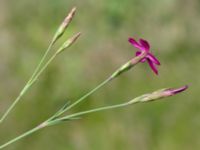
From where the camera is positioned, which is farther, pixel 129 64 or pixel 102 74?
pixel 102 74

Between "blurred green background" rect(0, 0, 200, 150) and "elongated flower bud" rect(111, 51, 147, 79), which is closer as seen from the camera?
"elongated flower bud" rect(111, 51, 147, 79)

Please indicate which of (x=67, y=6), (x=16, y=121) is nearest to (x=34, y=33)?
(x=67, y=6)

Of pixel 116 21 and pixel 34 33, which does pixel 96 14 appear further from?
pixel 34 33

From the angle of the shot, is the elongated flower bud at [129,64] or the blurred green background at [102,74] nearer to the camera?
the elongated flower bud at [129,64]
